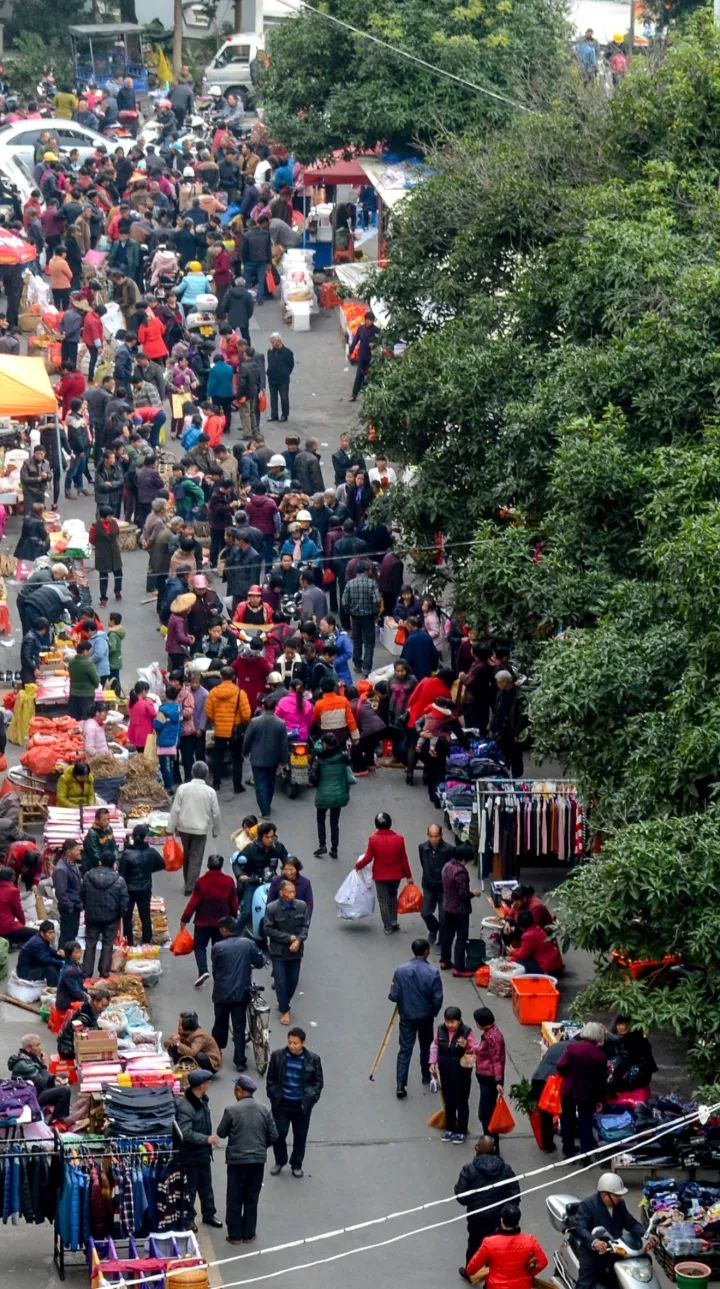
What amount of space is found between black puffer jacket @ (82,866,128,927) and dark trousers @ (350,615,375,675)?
274 inches

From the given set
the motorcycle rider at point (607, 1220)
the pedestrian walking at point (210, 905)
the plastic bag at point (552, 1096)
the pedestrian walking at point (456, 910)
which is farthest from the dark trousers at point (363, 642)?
the motorcycle rider at point (607, 1220)

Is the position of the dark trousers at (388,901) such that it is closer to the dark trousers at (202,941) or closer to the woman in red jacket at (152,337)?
the dark trousers at (202,941)

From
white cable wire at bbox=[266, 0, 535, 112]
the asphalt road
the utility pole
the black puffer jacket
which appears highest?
white cable wire at bbox=[266, 0, 535, 112]

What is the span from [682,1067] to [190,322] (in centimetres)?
1989

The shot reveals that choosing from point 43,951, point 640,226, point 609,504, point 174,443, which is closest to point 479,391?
point 640,226

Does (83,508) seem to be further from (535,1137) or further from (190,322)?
(535,1137)

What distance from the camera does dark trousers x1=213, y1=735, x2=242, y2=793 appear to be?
2380cm

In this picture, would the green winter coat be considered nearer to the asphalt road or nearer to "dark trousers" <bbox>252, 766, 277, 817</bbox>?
the asphalt road

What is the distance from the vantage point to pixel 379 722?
24250 mm

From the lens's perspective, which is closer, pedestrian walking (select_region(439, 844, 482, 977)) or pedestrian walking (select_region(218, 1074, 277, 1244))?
pedestrian walking (select_region(218, 1074, 277, 1244))

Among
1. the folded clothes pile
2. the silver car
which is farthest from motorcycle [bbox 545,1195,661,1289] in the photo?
the silver car

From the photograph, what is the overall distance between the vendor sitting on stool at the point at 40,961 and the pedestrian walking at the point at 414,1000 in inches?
115

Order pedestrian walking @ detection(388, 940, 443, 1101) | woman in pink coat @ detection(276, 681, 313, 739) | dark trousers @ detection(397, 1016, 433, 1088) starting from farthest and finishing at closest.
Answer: woman in pink coat @ detection(276, 681, 313, 739) → dark trousers @ detection(397, 1016, 433, 1088) → pedestrian walking @ detection(388, 940, 443, 1101)

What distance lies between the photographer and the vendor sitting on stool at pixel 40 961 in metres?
19.8
